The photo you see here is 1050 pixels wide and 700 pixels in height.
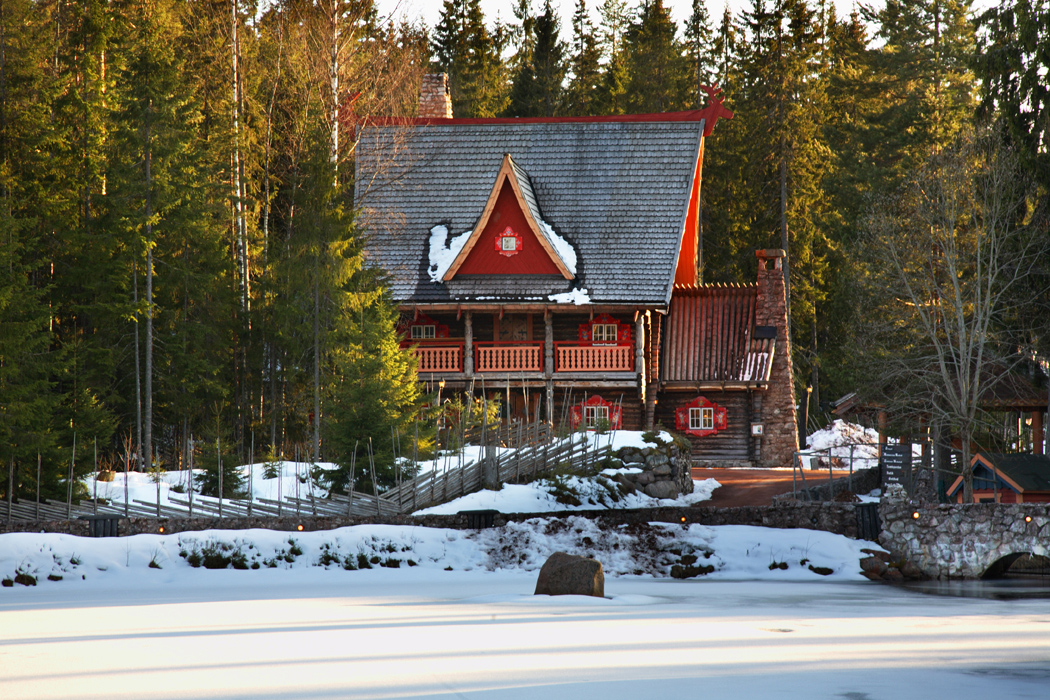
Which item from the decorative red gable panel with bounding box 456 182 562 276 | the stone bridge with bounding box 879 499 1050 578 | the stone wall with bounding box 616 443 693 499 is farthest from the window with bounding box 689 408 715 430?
the stone bridge with bounding box 879 499 1050 578

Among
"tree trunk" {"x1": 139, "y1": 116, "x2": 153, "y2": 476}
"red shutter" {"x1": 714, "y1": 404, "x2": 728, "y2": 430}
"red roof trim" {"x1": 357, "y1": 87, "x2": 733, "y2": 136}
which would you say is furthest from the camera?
"red roof trim" {"x1": 357, "y1": 87, "x2": 733, "y2": 136}

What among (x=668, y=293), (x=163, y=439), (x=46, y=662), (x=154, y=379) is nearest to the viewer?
(x=46, y=662)

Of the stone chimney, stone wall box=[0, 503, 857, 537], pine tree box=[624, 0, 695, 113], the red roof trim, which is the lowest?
stone wall box=[0, 503, 857, 537]

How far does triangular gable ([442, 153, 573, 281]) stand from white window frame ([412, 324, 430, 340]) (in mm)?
1935

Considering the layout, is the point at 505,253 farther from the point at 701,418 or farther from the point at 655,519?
the point at 655,519

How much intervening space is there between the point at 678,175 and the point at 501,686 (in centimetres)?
2484

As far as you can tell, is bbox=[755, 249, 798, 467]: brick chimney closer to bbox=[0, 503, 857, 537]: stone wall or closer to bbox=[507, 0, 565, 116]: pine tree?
bbox=[0, 503, 857, 537]: stone wall

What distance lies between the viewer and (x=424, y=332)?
3081 cm

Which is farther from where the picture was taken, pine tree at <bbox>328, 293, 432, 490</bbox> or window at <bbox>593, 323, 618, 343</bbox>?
window at <bbox>593, 323, 618, 343</bbox>

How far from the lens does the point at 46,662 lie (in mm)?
8805

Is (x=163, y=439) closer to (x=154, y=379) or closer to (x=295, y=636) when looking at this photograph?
(x=154, y=379)

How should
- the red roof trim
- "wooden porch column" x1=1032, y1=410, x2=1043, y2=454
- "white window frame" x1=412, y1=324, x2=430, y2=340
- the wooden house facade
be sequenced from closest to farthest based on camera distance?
"wooden porch column" x1=1032, y1=410, x2=1043, y2=454 < the wooden house facade < "white window frame" x1=412, y1=324, x2=430, y2=340 < the red roof trim

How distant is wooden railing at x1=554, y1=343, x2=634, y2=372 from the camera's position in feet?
95.6

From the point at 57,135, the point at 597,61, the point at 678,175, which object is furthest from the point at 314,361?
the point at 597,61
